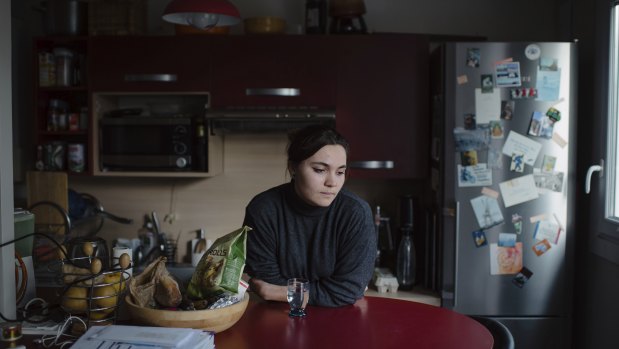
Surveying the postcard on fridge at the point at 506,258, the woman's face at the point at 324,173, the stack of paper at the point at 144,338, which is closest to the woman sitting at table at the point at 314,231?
the woman's face at the point at 324,173

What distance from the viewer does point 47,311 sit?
1.64 m

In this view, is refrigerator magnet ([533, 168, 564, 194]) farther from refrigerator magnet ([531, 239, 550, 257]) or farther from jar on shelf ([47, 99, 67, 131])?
jar on shelf ([47, 99, 67, 131])

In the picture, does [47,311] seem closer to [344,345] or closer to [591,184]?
[344,345]

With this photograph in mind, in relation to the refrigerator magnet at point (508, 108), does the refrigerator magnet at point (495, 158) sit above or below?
below

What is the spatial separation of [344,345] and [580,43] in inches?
87.9

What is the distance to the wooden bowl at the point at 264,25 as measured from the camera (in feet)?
10.5

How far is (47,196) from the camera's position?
3.24 m

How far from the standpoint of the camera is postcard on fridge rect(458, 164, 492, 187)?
282 cm

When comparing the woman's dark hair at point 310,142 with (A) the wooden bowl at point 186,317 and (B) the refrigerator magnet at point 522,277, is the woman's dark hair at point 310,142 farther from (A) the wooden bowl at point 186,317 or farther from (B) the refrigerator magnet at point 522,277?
(B) the refrigerator magnet at point 522,277

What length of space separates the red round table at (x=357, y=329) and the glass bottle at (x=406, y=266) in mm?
1205

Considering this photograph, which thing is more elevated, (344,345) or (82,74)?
(82,74)

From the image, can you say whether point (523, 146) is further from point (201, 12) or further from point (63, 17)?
point (63, 17)

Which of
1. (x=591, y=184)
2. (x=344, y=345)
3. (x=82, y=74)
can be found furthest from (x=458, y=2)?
(x=344, y=345)

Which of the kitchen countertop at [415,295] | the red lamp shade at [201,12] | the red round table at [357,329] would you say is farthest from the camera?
the kitchen countertop at [415,295]
